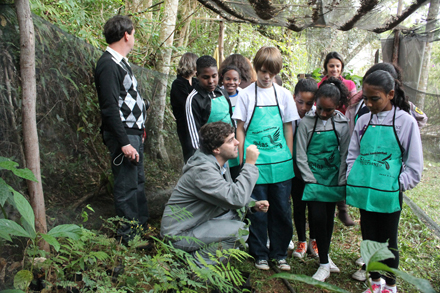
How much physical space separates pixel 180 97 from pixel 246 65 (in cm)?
101

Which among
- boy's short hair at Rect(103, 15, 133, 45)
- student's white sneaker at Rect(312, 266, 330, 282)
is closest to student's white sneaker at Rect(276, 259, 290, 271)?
student's white sneaker at Rect(312, 266, 330, 282)

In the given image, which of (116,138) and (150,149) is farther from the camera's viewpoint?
(150,149)

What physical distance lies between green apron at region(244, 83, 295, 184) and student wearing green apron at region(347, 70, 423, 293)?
2.07ft

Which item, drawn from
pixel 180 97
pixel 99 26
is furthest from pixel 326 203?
pixel 99 26

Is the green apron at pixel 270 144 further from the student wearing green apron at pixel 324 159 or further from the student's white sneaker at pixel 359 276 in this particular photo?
the student's white sneaker at pixel 359 276

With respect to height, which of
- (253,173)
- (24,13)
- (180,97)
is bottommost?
(253,173)

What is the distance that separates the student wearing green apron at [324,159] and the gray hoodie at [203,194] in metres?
0.71

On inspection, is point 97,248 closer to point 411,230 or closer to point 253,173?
point 253,173

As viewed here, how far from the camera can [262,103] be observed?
326 cm

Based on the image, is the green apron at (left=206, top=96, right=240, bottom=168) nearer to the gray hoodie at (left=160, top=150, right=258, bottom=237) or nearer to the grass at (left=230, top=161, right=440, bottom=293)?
the gray hoodie at (left=160, top=150, right=258, bottom=237)

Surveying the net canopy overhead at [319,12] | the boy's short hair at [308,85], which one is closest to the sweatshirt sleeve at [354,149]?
the boy's short hair at [308,85]

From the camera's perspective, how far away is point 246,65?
14.0 feet

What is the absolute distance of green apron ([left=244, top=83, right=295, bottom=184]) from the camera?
320 centimetres

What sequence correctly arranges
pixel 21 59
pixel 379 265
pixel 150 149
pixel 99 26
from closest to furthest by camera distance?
pixel 379 265 → pixel 21 59 → pixel 150 149 → pixel 99 26
